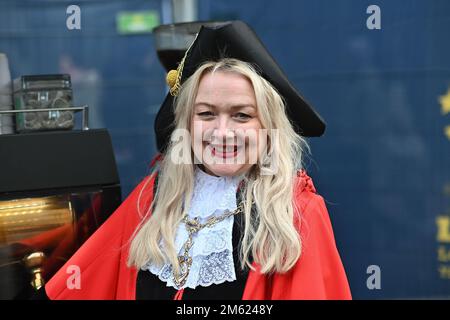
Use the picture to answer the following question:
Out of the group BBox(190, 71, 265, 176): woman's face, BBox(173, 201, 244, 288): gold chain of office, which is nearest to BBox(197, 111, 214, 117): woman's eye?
BBox(190, 71, 265, 176): woman's face

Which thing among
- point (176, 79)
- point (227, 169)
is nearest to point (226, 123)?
point (227, 169)

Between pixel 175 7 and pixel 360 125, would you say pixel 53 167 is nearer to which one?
pixel 175 7

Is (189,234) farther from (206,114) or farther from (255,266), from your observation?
(206,114)

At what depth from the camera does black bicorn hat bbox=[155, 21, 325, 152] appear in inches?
64.1

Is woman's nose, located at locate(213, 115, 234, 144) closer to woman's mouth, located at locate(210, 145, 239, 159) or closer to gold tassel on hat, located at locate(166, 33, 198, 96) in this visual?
woman's mouth, located at locate(210, 145, 239, 159)

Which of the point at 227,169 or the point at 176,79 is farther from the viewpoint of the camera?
the point at 176,79

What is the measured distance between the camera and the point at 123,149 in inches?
109

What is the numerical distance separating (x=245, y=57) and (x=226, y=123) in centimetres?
20

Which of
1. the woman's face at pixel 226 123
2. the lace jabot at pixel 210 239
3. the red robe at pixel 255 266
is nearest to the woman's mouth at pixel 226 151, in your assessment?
the woman's face at pixel 226 123

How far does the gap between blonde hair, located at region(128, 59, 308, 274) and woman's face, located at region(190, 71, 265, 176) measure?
0.07 ft

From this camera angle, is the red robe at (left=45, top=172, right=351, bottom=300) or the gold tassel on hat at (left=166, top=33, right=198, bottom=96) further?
the gold tassel on hat at (left=166, top=33, right=198, bottom=96)

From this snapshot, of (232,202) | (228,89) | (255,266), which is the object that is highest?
(228,89)

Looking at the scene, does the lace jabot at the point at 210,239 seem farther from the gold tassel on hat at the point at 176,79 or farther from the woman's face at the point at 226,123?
the gold tassel on hat at the point at 176,79

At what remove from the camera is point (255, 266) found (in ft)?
5.14
